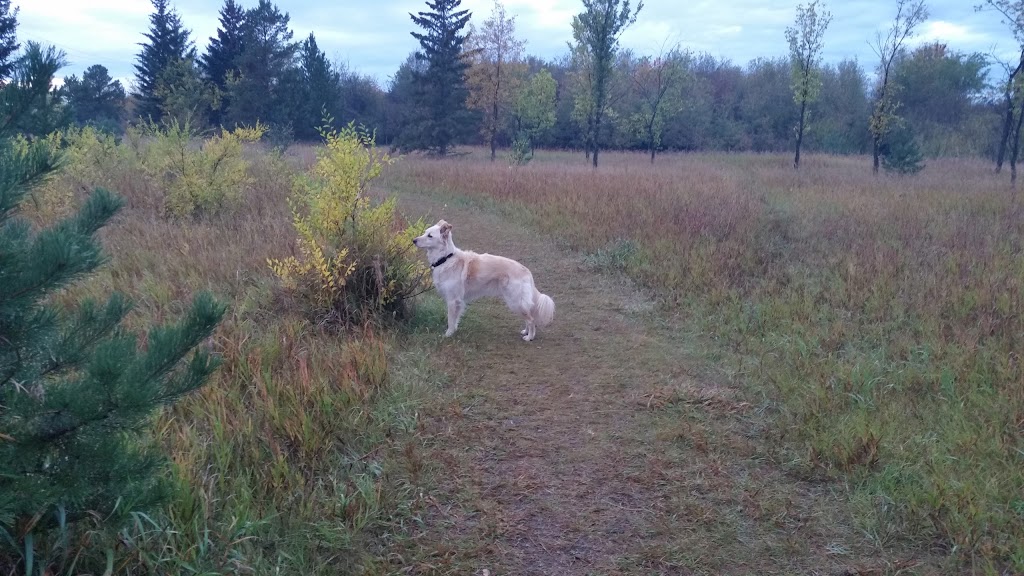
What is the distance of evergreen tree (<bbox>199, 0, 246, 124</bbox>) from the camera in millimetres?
32719

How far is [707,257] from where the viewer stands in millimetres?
8523

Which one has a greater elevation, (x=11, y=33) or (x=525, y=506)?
(x=11, y=33)

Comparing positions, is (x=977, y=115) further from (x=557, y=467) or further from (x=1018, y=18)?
(x=557, y=467)

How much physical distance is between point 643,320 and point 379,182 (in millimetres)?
12158

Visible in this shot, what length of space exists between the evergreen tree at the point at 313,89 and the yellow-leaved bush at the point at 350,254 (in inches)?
1165

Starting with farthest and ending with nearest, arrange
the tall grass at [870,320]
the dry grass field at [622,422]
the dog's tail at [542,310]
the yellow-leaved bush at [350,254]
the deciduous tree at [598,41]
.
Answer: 1. the deciduous tree at [598,41]
2. the dog's tail at [542,310]
3. the yellow-leaved bush at [350,254]
4. the tall grass at [870,320]
5. the dry grass field at [622,422]

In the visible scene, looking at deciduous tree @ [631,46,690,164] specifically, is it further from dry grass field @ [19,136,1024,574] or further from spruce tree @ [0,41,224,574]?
spruce tree @ [0,41,224,574]

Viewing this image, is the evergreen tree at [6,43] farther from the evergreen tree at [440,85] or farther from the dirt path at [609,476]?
the evergreen tree at [440,85]

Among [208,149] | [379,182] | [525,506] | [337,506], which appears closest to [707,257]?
[525,506]

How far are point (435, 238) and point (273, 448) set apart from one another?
2819 mm

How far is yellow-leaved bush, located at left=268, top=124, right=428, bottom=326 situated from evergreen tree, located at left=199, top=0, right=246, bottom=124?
2999 centimetres

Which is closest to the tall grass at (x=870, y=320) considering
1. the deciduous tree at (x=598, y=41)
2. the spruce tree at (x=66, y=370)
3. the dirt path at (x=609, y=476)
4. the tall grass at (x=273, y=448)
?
the dirt path at (x=609, y=476)

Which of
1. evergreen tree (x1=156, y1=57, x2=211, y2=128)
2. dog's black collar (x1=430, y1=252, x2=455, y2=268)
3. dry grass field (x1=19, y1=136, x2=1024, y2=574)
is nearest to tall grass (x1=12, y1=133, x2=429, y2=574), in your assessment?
dry grass field (x1=19, y1=136, x2=1024, y2=574)

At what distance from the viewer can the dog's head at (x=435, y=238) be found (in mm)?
6016
